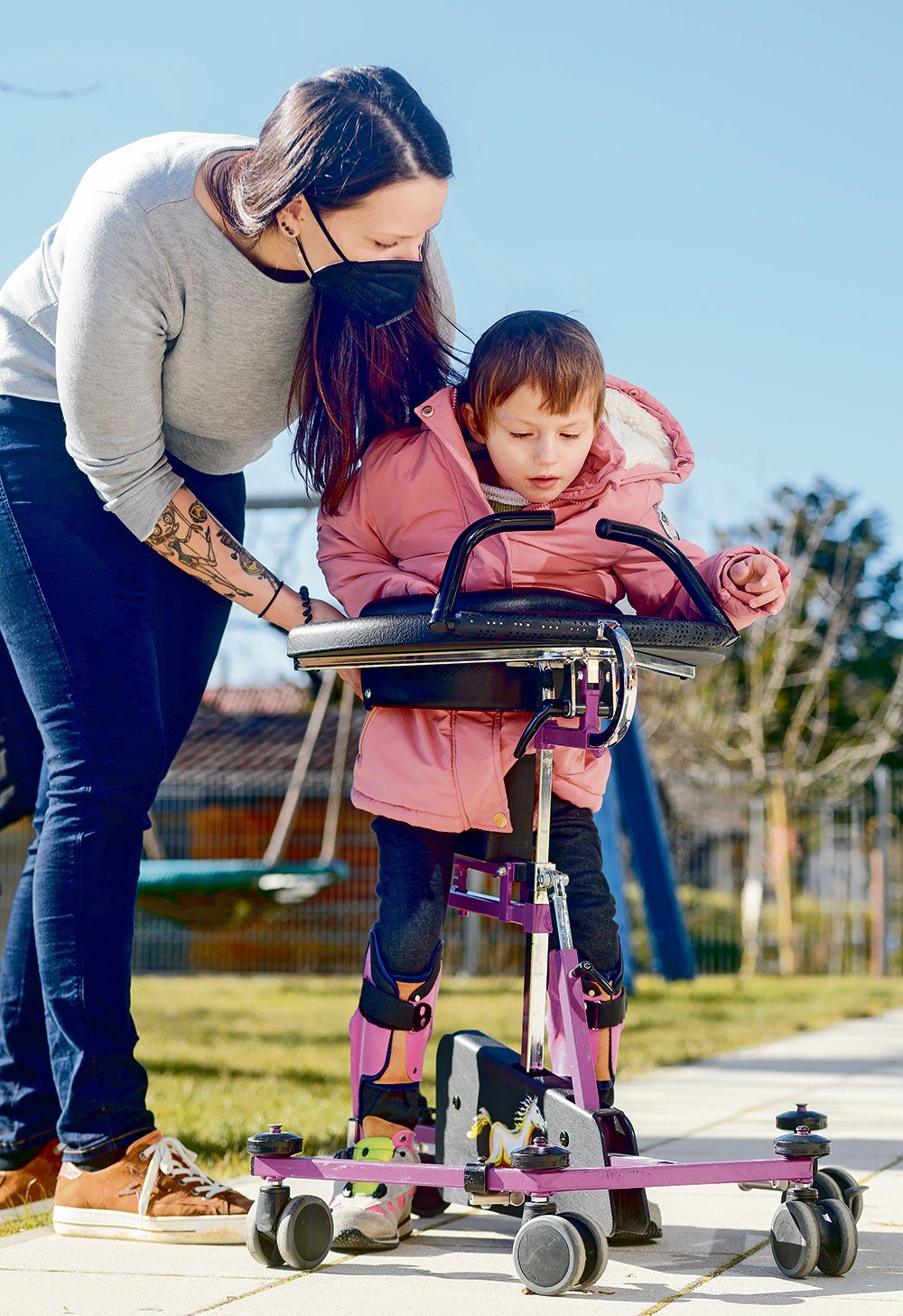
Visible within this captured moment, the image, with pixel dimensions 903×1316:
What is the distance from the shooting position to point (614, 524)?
200cm

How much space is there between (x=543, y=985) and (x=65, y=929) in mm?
706

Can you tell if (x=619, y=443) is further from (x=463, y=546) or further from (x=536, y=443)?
(x=463, y=546)

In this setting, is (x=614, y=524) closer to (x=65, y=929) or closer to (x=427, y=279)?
(x=427, y=279)

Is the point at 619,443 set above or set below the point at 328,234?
below

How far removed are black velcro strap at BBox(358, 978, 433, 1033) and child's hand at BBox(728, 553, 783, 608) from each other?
2.36ft

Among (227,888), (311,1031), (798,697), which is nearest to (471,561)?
(311,1031)

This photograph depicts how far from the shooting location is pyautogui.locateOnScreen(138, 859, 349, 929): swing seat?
8.70m

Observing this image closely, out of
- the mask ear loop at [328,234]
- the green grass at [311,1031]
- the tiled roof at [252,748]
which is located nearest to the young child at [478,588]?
the mask ear loop at [328,234]

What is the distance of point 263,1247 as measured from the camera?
1928 millimetres

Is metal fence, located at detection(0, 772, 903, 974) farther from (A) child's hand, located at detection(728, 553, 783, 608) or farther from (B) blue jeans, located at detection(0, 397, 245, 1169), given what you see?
(A) child's hand, located at detection(728, 553, 783, 608)

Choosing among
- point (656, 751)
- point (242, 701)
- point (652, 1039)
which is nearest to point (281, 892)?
point (652, 1039)

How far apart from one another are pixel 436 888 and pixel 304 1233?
0.49 metres

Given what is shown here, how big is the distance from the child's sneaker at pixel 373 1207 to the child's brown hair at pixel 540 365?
1.00 m

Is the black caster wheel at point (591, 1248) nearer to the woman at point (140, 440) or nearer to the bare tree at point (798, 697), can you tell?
the woman at point (140, 440)
